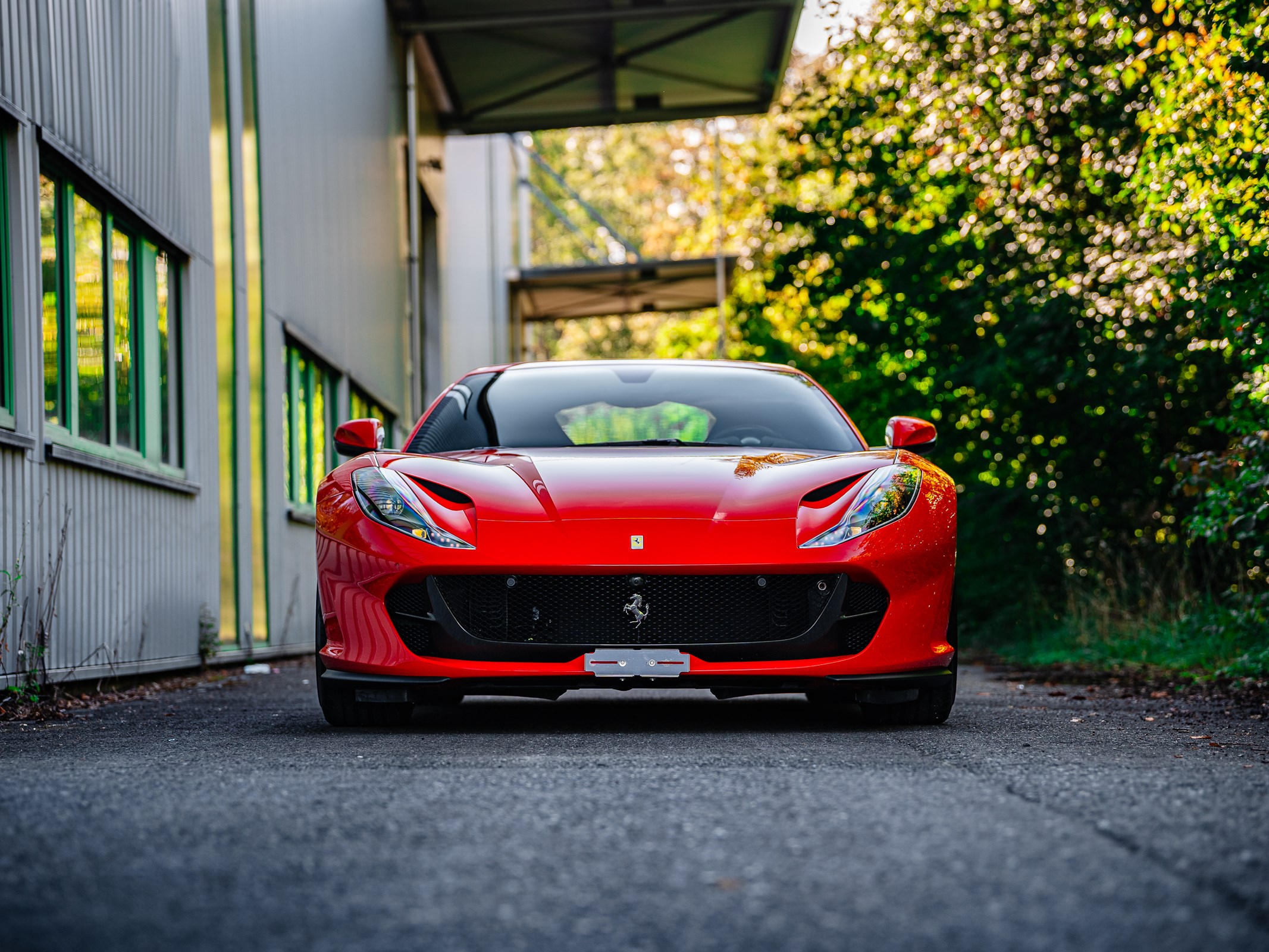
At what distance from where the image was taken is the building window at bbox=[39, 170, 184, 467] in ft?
25.9

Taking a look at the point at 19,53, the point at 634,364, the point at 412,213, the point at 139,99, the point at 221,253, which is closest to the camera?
the point at 634,364

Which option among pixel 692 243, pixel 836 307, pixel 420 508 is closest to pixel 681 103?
pixel 836 307

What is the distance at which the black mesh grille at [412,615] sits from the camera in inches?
206

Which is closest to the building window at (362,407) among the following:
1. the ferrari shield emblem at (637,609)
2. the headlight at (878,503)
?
the headlight at (878,503)

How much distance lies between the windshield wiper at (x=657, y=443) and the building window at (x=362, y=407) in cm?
931

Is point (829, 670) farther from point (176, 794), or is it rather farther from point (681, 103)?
point (681, 103)

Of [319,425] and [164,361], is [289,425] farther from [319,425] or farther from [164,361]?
[164,361]

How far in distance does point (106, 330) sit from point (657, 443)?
3.96m

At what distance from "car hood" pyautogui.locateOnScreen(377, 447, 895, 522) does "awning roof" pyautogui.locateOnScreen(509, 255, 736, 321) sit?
1936 centimetres

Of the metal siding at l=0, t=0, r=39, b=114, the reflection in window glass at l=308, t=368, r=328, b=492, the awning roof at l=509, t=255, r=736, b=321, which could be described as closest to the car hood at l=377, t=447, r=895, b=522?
the metal siding at l=0, t=0, r=39, b=114

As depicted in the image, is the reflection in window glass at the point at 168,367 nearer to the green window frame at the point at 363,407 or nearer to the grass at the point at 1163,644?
the green window frame at the point at 363,407

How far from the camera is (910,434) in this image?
6.24m

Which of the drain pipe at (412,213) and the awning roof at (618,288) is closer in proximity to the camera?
the drain pipe at (412,213)

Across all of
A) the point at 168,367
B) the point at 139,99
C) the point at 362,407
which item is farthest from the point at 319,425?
the point at 139,99
